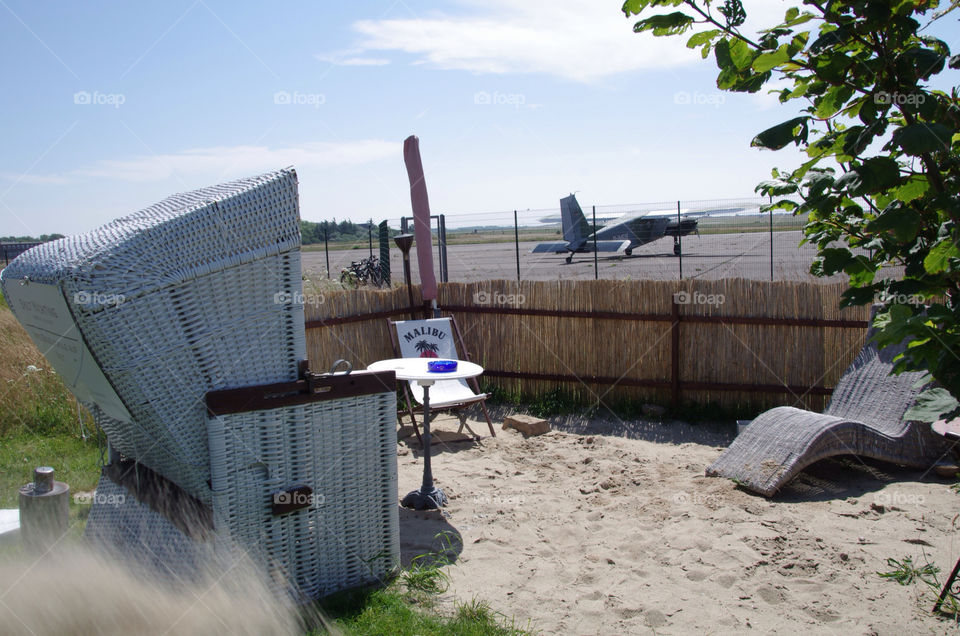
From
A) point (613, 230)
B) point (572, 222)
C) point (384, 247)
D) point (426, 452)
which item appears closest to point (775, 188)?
point (426, 452)

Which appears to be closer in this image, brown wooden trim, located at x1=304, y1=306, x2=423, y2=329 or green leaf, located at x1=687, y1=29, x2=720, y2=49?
green leaf, located at x1=687, y1=29, x2=720, y2=49

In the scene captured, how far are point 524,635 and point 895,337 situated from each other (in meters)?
1.92

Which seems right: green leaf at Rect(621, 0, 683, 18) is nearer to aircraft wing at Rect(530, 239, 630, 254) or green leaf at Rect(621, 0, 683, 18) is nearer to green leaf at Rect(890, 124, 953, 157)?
green leaf at Rect(890, 124, 953, 157)

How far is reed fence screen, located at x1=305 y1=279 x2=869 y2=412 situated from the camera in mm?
6355

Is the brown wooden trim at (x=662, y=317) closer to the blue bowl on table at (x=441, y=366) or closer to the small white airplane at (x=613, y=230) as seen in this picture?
the blue bowl on table at (x=441, y=366)

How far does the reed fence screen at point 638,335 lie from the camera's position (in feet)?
20.9

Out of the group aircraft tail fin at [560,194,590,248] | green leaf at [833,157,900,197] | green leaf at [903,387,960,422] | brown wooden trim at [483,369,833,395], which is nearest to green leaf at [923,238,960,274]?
green leaf at [833,157,900,197]

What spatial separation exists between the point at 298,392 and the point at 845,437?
3528 mm

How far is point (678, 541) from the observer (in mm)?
3814

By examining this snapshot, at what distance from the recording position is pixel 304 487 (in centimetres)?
307

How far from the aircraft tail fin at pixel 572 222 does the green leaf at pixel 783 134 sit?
73.3 feet

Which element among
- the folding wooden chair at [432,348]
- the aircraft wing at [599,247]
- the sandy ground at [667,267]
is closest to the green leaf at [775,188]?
the folding wooden chair at [432,348]

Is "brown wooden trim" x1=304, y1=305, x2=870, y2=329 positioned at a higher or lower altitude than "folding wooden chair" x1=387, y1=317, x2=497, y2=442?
higher

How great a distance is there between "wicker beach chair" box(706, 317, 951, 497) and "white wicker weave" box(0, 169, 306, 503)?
10.3ft
